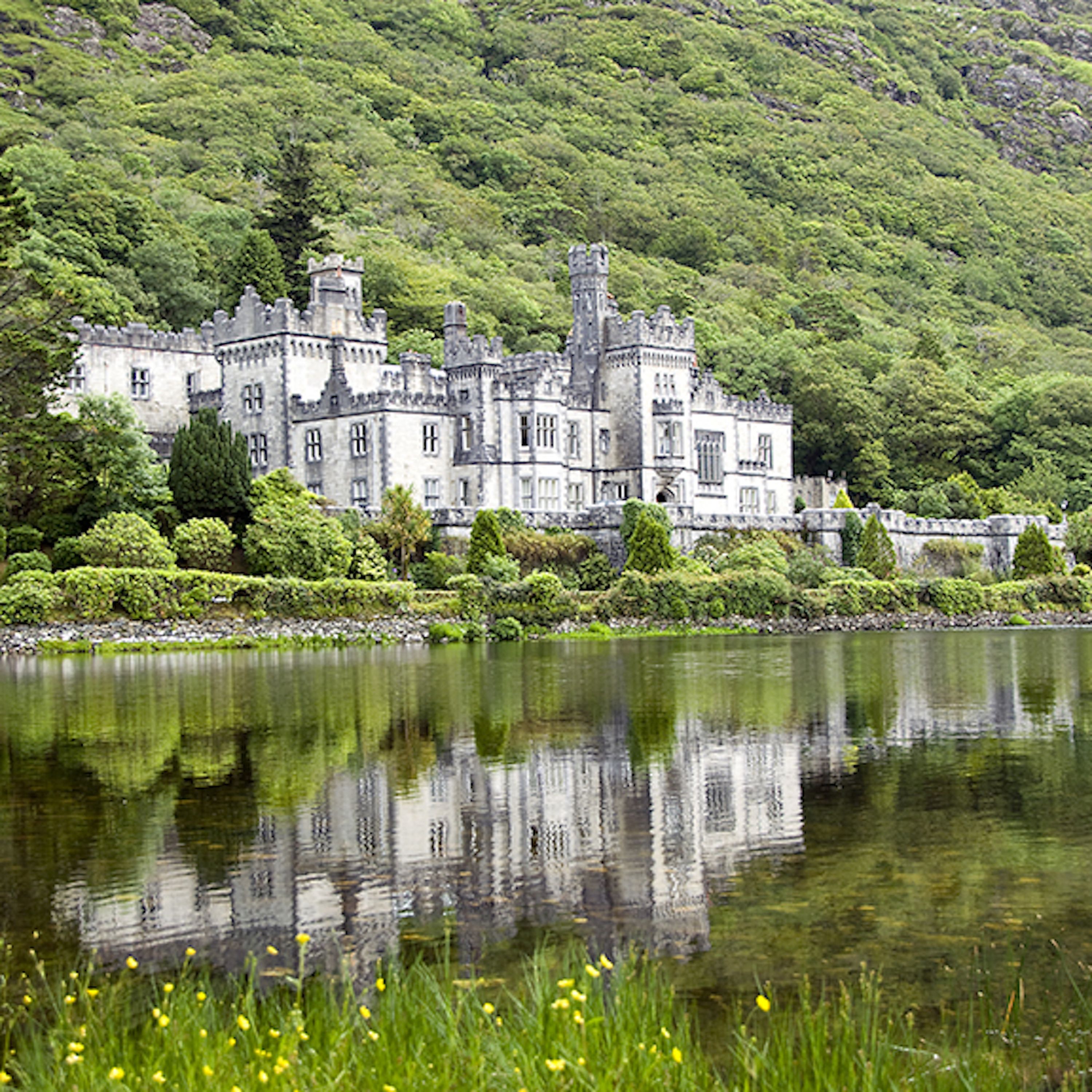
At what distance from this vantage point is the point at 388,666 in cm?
4556

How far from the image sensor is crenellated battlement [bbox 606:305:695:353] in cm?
8431

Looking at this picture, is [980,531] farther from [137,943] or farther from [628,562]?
[137,943]

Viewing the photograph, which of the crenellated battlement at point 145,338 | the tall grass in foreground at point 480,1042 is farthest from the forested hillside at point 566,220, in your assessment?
the tall grass in foreground at point 480,1042

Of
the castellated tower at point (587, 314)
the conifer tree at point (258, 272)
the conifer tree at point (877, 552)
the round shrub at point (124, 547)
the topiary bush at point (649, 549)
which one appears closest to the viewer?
the round shrub at point (124, 547)

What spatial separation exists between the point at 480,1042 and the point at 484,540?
57902 millimetres

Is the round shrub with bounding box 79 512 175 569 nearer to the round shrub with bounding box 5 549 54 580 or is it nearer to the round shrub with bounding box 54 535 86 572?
the round shrub with bounding box 54 535 86 572

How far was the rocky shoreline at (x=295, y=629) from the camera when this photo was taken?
53.9 m

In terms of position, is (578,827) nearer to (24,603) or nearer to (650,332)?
(24,603)

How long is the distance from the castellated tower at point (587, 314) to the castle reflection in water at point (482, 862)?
63228 millimetres

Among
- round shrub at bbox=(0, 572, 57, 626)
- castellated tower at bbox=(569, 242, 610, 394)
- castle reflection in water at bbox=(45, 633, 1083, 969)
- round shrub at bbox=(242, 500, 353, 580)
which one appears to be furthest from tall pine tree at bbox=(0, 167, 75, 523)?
castellated tower at bbox=(569, 242, 610, 394)

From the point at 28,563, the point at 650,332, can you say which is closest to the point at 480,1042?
the point at 28,563

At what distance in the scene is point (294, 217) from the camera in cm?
10381

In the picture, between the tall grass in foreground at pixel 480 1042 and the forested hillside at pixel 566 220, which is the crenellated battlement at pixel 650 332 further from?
the tall grass in foreground at pixel 480 1042

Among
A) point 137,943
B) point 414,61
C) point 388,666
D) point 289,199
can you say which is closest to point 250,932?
point 137,943
